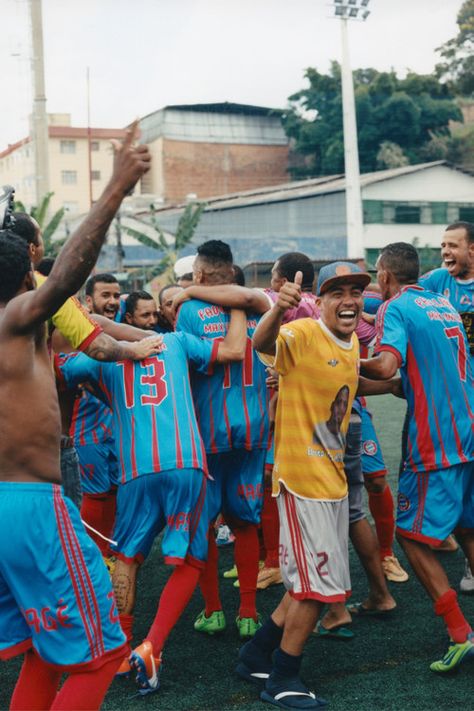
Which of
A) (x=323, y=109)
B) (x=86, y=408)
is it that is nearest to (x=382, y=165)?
(x=323, y=109)

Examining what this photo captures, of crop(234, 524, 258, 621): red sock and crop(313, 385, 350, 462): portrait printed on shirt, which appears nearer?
crop(313, 385, 350, 462): portrait printed on shirt

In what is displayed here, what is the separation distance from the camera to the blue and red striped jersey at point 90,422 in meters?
5.91

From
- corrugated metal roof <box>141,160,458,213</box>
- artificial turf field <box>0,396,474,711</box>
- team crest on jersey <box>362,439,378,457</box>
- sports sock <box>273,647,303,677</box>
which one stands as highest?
corrugated metal roof <box>141,160,458,213</box>

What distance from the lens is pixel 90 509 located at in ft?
19.4

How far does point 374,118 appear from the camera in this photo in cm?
5584

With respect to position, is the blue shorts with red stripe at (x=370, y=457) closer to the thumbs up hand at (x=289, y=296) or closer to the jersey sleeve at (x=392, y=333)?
the jersey sleeve at (x=392, y=333)

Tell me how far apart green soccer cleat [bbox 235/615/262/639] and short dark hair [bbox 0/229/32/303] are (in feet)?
8.27

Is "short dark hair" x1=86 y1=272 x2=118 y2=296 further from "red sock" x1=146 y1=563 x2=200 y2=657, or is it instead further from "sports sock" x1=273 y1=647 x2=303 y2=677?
"sports sock" x1=273 y1=647 x2=303 y2=677

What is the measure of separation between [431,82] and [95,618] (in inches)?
2402

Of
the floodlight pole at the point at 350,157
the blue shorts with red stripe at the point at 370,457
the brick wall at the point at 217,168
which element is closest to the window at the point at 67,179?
the brick wall at the point at 217,168

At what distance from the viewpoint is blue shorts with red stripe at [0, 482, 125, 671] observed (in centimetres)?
299

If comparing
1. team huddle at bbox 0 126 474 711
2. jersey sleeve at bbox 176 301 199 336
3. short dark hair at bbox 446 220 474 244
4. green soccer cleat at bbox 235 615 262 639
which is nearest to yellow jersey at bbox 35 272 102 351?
team huddle at bbox 0 126 474 711

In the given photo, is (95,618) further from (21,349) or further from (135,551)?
(135,551)

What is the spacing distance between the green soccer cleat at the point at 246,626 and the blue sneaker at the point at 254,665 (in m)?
0.54
